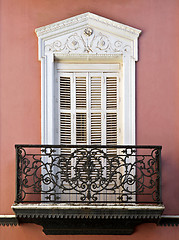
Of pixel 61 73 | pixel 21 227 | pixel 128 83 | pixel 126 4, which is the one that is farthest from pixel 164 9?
pixel 21 227

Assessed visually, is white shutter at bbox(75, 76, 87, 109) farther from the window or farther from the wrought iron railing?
the wrought iron railing

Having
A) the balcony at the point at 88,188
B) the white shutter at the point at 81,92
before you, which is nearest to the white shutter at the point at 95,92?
the white shutter at the point at 81,92

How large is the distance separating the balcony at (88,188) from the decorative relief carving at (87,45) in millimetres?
1805

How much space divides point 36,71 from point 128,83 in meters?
1.69

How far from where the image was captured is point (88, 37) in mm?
10086

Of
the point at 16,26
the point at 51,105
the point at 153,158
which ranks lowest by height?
the point at 153,158

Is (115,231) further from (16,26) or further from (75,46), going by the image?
(16,26)

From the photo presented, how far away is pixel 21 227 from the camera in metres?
9.73

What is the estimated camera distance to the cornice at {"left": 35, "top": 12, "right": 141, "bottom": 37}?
32.8 feet

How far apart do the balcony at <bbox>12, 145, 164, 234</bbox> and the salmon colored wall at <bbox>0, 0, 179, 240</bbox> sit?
260mm

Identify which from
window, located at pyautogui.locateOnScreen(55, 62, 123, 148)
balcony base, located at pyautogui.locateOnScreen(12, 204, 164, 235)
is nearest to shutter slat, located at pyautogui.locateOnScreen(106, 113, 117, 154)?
window, located at pyautogui.locateOnScreen(55, 62, 123, 148)

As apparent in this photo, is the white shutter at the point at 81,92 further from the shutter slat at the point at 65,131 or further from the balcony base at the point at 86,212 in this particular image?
the balcony base at the point at 86,212

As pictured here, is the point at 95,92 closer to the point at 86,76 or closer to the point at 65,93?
the point at 86,76

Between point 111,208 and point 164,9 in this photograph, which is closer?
point 111,208
